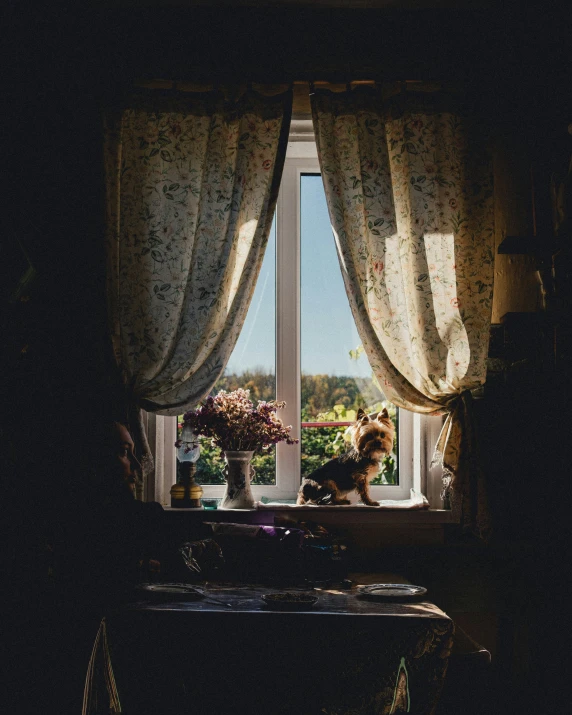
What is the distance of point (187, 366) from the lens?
2.79 metres

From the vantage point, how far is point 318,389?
10.2 ft

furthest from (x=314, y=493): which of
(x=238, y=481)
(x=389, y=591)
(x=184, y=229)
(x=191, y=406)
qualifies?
(x=184, y=229)

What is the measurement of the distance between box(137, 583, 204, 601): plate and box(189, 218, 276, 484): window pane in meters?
0.93

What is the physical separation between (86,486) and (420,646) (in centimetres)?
142

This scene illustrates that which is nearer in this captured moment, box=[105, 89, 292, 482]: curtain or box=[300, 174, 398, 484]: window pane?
box=[105, 89, 292, 482]: curtain

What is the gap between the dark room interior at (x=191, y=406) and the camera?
2564mm

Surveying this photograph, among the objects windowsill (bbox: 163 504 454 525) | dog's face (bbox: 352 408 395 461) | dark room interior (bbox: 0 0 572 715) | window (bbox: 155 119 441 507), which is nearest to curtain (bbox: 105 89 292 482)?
dark room interior (bbox: 0 0 572 715)

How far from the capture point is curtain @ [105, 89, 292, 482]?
2.79m

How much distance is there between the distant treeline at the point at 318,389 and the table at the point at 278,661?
1304 millimetres

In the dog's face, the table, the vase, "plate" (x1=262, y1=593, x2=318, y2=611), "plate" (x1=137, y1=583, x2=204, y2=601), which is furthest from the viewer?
the vase

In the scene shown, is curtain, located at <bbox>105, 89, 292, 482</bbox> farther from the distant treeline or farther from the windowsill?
the windowsill

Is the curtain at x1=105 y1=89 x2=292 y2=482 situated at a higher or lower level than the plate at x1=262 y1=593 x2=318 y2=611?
higher

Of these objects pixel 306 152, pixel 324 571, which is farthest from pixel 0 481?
pixel 306 152

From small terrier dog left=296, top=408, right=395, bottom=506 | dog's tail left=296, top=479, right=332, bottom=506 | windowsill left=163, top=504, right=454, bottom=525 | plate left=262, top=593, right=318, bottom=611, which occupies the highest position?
small terrier dog left=296, top=408, right=395, bottom=506
